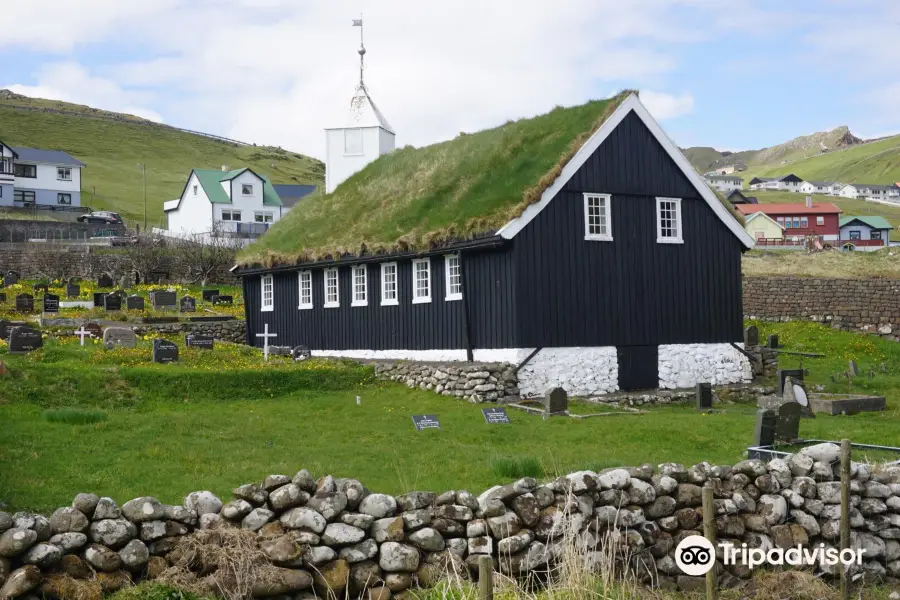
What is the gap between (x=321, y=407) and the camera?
74.3 ft

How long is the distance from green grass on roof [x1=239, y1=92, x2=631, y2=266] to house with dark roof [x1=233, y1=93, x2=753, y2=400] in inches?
3.0

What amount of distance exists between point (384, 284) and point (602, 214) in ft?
24.4

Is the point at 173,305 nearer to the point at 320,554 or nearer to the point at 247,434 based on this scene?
the point at 247,434

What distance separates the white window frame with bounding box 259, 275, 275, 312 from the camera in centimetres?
3556

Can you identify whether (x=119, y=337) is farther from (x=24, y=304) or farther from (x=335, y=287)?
(x=24, y=304)

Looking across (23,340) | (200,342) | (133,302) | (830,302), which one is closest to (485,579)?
(23,340)

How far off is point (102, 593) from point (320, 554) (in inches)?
76.5

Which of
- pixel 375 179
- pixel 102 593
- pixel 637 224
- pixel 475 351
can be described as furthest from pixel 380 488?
pixel 375 179

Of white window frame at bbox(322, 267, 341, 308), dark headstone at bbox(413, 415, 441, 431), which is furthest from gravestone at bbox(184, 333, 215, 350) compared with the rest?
dark headstone at bbox(413, 415, 441, 431)

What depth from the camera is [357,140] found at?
40688 mm

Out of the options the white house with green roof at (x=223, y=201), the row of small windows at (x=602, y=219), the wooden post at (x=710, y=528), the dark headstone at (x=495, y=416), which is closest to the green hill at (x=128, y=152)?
the white house with green roof at (x=223, y=201)

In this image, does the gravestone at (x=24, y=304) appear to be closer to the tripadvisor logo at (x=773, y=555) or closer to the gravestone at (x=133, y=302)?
the gravestone at (x=133, y=302)

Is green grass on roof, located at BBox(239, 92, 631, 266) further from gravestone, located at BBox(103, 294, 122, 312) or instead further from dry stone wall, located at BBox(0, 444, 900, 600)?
dry stone wall, located at BBox(0, 444, 900, 600)

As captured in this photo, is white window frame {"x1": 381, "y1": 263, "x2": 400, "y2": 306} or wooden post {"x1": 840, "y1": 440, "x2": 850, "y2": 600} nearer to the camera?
Answer: wooden post {"x1": 840, "y1": 440, "x2": 850, "y2": 600}
